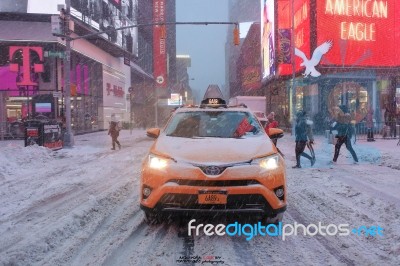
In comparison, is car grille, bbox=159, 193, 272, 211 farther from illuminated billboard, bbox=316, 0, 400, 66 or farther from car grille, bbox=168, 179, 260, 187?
illuminated billboard, bbox=316, 0, 400, 66

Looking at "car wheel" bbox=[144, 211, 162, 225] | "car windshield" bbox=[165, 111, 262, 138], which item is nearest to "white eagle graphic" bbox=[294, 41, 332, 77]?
A: "car windshield" bbox=[165, 111, 262, 138]

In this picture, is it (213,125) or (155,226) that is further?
(213,125)

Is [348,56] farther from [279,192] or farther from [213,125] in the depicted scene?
[279,192]

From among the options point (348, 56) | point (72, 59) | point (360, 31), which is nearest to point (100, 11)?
Result: point (72, 59)

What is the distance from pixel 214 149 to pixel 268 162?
2.32 ft

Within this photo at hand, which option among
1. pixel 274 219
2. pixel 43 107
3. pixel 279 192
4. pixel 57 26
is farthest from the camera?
pixel 43 107

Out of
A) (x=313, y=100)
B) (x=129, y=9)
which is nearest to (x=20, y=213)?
(x=313, y=100)

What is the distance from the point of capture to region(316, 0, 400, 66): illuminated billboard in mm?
29453

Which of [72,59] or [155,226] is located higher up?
[72,59]

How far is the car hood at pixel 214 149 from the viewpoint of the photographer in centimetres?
516

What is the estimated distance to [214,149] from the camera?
5402 mm

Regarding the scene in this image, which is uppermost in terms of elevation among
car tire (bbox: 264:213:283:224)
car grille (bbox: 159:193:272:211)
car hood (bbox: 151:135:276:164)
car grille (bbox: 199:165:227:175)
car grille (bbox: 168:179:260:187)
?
car hood (bbox: 151:135:276:164)

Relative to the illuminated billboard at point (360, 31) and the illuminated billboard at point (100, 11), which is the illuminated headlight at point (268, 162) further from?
the illuminated billboard at point (100, 11)

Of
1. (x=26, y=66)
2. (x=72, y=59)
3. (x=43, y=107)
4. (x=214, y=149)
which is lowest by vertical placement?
(x=214, y=149)
